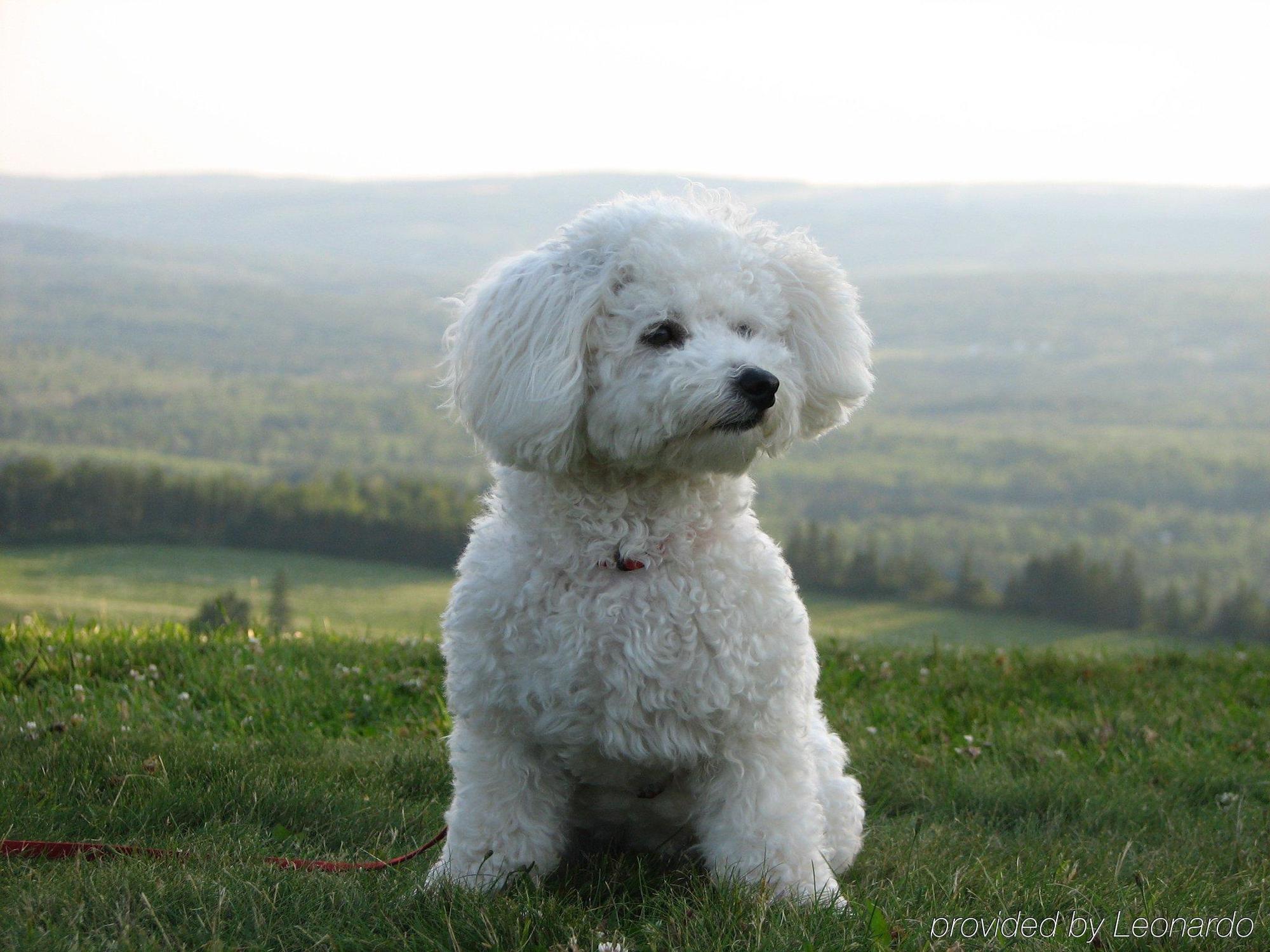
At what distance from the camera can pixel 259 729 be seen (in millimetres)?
5328

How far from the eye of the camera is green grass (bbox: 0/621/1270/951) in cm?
316

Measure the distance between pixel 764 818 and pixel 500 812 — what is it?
0.81m

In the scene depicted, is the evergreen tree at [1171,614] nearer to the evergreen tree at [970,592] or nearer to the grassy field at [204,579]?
the evergreen tree at [970,592]

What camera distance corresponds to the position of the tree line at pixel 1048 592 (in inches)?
859

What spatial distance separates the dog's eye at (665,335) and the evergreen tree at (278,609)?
4720mm

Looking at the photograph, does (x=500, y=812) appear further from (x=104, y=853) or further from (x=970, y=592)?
(x=970, y=592)

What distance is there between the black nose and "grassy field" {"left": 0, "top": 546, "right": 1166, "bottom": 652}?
14.2 m

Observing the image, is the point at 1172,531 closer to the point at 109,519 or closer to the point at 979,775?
the point at 109,519

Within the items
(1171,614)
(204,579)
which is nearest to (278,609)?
(204,579)

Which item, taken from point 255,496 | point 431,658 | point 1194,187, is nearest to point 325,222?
point 1194,187

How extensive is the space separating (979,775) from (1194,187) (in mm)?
214264

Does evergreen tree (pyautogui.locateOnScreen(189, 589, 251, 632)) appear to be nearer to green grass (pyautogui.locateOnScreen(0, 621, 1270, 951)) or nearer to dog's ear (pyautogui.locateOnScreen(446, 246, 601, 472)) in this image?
green grass (pyautogui.locateOnScreen(0, 621, 1270, 951))

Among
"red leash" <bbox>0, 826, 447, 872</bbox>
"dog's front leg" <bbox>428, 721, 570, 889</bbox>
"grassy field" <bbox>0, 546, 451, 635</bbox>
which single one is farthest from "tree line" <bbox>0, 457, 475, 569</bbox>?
"dog's front leg" <bbox>428, 721, 570, 889</bbox>

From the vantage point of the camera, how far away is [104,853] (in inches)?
145
